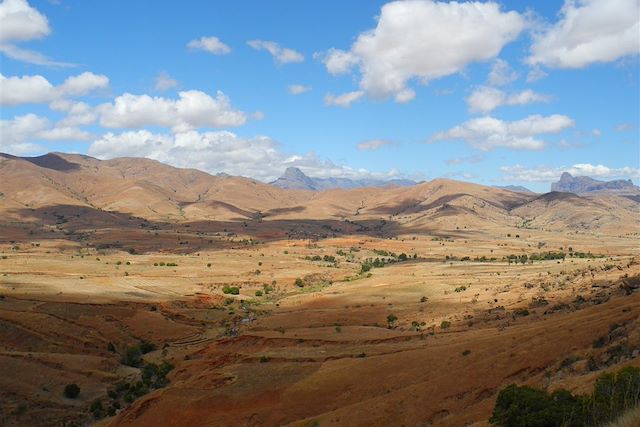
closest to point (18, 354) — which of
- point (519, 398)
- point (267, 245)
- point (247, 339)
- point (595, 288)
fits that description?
point (247, 339)

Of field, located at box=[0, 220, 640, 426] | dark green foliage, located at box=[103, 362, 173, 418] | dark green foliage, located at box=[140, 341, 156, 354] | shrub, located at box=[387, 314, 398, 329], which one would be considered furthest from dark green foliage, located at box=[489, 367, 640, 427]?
→ dark green foliage, located at box=[140, 341, 156, 354]

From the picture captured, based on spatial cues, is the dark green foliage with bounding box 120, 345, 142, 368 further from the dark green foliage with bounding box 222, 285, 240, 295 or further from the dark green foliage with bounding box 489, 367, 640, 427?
the dark green foliage with bounding box 489, 367, 640, 427

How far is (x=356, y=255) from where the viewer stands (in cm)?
16450

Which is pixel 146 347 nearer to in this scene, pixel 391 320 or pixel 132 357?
pixel 132 357

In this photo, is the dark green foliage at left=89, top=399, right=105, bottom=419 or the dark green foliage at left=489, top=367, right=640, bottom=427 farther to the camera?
the dark green foliage at left=89, top=399, right=105, bottom=419

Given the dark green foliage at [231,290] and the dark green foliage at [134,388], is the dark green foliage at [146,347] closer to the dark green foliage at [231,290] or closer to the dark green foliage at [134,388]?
the dark green foliage at [134,388]

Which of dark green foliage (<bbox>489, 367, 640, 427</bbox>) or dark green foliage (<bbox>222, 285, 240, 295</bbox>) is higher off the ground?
dark green foliage (<bbox>489, 367, 640, 427</bbox>)

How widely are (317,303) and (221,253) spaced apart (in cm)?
8431

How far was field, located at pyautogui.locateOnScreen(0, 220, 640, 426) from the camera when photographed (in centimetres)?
2753

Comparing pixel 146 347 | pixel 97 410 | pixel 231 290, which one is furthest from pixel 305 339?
pixel 231 290

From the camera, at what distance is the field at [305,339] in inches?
1084

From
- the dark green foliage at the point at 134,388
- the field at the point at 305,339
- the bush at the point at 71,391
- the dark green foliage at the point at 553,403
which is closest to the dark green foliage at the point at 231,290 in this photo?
the field at the point at 305,339

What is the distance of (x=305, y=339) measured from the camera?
51594 millimetres

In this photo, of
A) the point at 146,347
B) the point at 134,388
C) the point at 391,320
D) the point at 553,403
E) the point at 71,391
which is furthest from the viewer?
the point at 391,320
